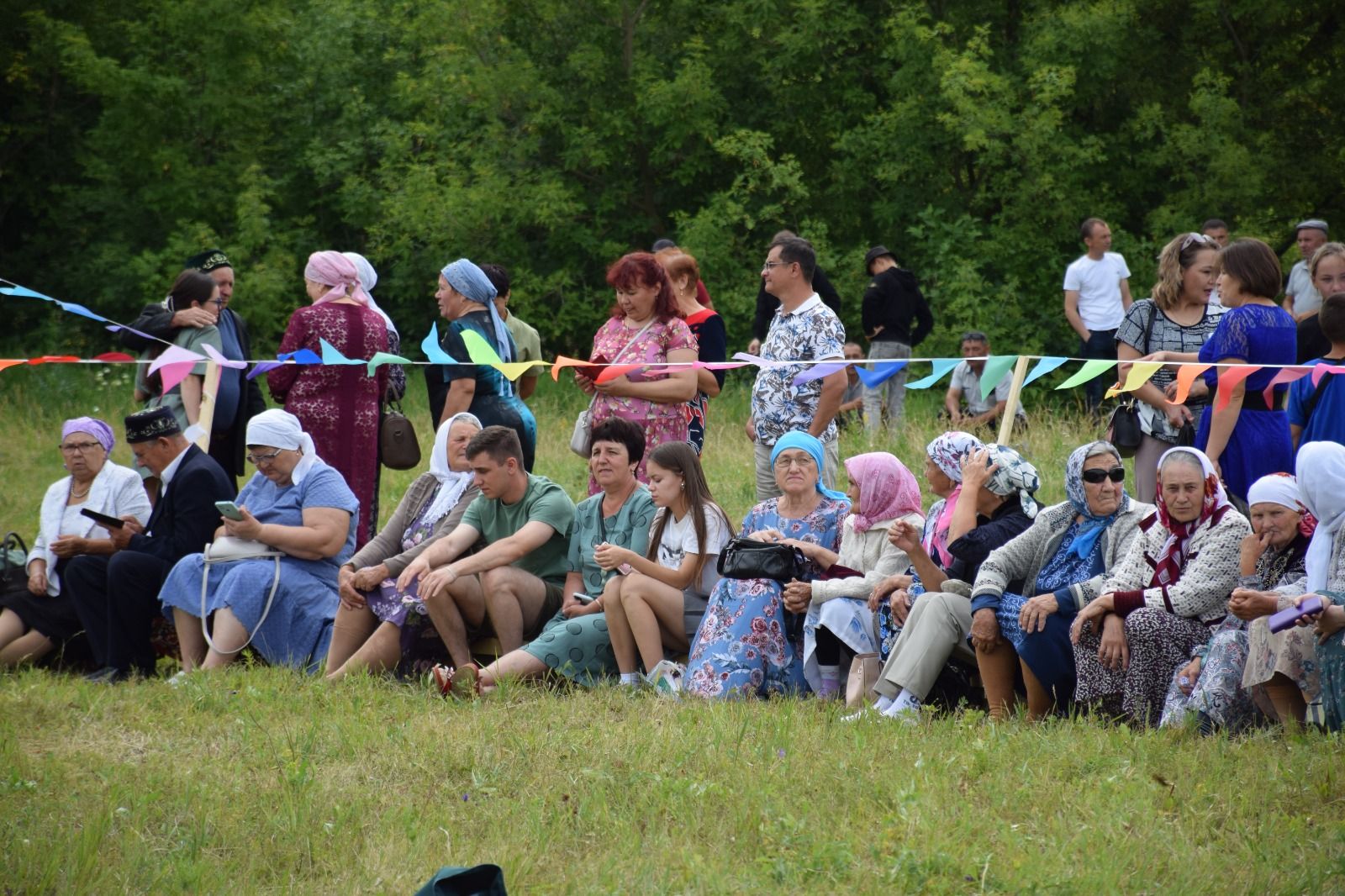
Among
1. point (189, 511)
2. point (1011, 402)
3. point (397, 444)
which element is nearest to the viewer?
point (1011, 402)

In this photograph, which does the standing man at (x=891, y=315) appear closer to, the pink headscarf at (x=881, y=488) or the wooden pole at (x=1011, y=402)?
the wooden pole at (x=1011, y=402)

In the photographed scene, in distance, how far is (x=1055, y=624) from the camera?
236 inches

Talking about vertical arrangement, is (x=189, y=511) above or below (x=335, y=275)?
below

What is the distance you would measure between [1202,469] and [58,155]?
70.6 feet

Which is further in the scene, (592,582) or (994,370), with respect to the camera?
(592,582)

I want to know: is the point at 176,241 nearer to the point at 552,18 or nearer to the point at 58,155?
the point at 58,155

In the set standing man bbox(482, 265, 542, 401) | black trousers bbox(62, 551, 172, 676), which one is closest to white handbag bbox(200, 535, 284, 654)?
black trousers bbox(62, 551, 172, 676)

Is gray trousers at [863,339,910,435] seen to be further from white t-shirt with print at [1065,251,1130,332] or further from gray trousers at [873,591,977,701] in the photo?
gray trousers at [873,591,977,701]

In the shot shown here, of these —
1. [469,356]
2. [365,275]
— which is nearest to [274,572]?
[469,356]

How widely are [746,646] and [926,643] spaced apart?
0.87 m

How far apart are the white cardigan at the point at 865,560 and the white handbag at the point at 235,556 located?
285cm

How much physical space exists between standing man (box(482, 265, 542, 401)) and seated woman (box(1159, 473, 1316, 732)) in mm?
4969

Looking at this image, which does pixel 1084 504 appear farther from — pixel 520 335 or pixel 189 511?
pixel 520 335

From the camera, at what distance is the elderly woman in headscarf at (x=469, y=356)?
27.1 feet
